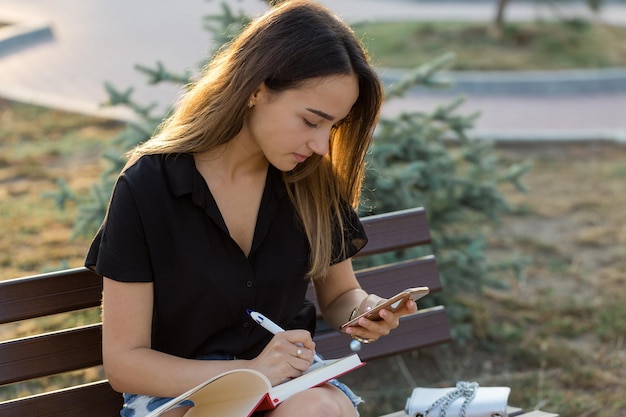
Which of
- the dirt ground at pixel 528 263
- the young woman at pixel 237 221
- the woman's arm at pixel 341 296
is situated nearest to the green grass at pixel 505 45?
the dirt ground at pixel 528 263

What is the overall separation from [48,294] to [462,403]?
3.62ft

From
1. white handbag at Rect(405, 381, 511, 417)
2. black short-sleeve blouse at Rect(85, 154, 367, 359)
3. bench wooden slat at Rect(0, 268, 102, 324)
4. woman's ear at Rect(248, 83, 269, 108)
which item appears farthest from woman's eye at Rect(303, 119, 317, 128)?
white handbag at Rect(405, 381, 511, 417)

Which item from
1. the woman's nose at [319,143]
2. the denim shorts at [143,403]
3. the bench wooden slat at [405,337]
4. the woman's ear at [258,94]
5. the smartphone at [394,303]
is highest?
the woman's ear at [258,94]

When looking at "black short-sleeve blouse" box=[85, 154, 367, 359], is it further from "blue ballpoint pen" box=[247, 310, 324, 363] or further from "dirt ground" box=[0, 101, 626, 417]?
"dirt ground" box=[0, 101, 626, 417]

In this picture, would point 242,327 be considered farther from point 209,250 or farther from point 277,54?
point 277,54

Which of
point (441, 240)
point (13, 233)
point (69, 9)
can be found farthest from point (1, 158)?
point (69, 9)

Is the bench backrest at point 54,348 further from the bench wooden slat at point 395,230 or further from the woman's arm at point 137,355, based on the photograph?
the bench wooden slat at point 395,230

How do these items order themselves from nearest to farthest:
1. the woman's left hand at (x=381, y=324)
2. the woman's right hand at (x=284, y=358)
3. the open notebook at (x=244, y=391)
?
1. the open notebook at (x=244, y=391)
2. the woman's right hand at (x=284, y=358)
3. the woman's left hand at (x=381, y=324)

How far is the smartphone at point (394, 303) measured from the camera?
240 cm

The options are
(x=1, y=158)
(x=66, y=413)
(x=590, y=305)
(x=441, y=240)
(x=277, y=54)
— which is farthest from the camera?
(x=1, y=158)

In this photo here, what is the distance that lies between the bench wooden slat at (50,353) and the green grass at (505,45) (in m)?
8.18

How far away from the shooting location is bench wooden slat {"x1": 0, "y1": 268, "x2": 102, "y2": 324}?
2.66 m

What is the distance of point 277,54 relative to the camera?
241 cm

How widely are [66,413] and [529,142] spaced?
19.0ft
